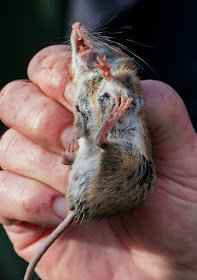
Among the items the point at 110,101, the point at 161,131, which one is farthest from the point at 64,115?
the point at 161,131

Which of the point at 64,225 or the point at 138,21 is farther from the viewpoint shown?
the point at 138,21

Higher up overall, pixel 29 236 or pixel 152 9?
pixel 152 9

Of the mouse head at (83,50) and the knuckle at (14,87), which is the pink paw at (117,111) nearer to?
the mouse head at (83,50)

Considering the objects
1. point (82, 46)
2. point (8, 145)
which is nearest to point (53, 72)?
point (82, 46)

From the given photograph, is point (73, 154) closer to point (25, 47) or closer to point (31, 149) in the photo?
point (31, 149)

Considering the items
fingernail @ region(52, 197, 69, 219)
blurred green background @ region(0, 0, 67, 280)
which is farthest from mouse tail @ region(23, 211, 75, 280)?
blurred green background @ region(0, 0, 67, 280)

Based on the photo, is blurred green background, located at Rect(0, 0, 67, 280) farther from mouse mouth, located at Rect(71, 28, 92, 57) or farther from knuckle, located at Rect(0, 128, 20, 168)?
mouse mouth, located at Rect(71, 28, 92, 57)
